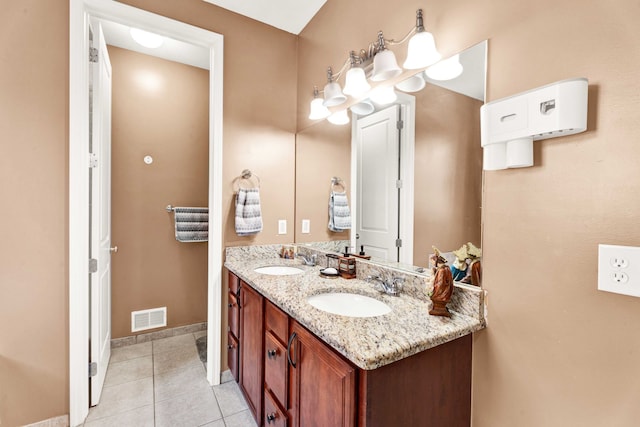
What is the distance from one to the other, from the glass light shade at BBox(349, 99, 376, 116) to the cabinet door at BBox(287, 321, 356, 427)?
1213 millimetres

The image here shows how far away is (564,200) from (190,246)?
281cm

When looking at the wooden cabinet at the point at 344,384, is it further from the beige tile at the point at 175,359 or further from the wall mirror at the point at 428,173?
the beige tile at the point at 175,359

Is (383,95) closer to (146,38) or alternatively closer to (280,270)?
(280,270)

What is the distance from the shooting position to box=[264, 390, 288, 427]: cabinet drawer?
1.25m

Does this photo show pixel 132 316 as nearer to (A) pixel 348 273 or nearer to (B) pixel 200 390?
(B) pixel 200 390

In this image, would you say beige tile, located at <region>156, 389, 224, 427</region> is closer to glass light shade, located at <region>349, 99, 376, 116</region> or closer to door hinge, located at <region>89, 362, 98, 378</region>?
door hinge, located at <region>89, 362, 98, 378</region>

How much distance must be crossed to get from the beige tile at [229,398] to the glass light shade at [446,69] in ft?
6.99

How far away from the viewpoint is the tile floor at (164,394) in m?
1.67

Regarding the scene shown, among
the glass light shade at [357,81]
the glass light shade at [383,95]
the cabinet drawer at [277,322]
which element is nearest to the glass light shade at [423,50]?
the glass light shade at [383,95]

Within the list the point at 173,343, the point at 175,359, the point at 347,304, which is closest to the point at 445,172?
the point at 347,304

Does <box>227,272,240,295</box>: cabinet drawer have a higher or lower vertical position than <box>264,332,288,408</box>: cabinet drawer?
higher

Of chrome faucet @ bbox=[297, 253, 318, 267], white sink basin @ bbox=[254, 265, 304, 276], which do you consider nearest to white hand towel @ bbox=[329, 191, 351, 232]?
chrome faucet @ bbox=[297, 253, 318, 267]

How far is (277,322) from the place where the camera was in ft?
4.26

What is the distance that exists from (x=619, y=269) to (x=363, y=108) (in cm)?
133
